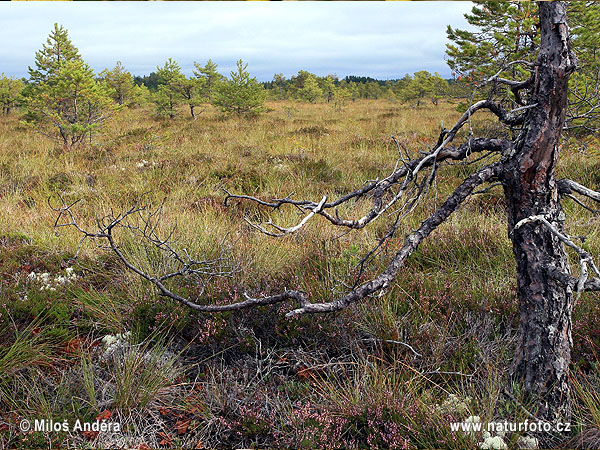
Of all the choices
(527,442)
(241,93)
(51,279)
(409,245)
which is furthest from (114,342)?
(241,93)

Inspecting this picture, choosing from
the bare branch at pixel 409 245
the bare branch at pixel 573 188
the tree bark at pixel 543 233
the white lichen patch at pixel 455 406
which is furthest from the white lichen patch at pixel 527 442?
the bare branch at pixel 573 188

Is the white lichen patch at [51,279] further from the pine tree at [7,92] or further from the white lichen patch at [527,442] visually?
the pine tree at [7,92]

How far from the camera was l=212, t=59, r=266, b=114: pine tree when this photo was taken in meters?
21.2

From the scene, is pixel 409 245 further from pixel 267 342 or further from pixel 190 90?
pixel 190 90

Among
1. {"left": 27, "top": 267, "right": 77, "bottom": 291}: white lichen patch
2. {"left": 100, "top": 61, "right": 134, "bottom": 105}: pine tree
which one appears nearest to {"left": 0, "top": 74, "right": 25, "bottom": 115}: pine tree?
{"left": 100, "top": 61, "right": 134, "bottom": 105}: pine tree

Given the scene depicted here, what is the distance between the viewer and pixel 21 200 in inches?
237

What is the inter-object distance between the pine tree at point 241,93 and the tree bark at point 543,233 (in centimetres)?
2059

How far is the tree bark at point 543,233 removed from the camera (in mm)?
1802

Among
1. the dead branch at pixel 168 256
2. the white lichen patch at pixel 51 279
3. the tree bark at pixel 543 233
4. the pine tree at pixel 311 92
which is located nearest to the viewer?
the tree bark at pixel 543 233

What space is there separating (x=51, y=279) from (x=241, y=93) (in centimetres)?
1911

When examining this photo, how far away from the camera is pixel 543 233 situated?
6.40 ft

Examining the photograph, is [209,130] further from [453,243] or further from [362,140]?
[453,243]

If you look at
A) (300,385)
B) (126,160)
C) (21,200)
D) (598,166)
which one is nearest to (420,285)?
(300,385)

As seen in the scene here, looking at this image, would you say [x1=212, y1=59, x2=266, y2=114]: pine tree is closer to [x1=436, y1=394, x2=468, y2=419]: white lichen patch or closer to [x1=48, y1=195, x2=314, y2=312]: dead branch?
[x1=48, y1=195, x2=314, y2=312]: dead branch
